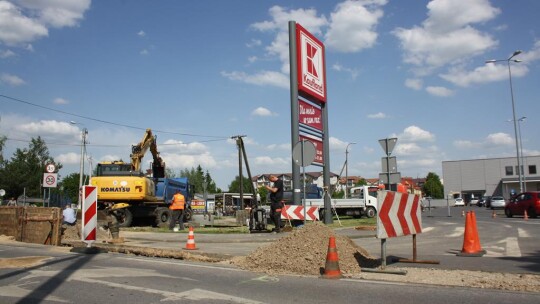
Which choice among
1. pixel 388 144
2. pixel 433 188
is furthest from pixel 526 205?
pixel 433 188

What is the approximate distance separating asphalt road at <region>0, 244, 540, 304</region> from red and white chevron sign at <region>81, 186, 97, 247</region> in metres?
2.38

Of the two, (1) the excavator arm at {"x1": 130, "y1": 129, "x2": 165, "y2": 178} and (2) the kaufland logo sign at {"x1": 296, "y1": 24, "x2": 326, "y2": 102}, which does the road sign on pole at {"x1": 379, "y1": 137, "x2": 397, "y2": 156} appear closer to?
(2) the kaufland logo sign at {"x1": 296, "y1": 24, "x2": 326, "y2": 102}

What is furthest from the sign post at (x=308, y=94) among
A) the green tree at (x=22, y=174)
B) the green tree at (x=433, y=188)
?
the green tree at (x=433, y=188)

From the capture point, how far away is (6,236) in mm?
15008

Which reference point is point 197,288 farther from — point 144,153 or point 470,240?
point 144,153

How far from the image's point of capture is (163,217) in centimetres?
2397

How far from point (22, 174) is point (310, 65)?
2524 inches

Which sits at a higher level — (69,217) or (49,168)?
(49,168)

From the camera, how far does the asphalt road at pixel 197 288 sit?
19.9 feet

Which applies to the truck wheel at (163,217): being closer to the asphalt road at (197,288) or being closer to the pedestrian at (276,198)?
the pedestrian at (276,198)

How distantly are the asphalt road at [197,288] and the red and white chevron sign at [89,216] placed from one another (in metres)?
2.38

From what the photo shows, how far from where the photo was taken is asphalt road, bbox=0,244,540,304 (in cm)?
606

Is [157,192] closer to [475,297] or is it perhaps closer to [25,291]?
[25,291]

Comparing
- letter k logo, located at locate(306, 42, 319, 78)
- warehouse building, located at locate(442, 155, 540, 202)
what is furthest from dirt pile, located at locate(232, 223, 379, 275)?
warehouse building, located at locate(442, 155, 540, 202)
